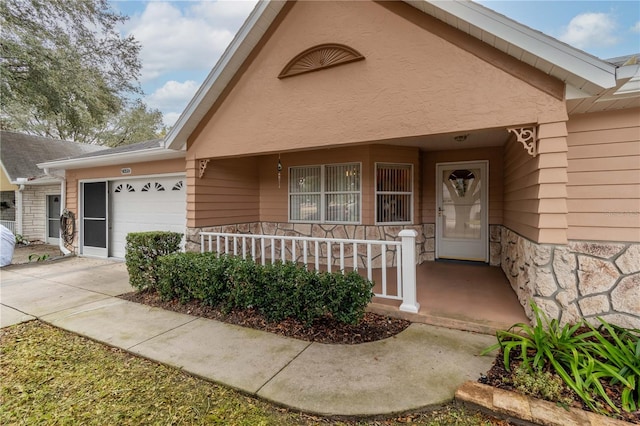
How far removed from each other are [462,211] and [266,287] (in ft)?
17.0

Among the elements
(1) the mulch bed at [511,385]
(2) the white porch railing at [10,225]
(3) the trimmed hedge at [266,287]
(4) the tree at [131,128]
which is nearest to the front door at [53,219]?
(2) the white porch railing at [10,225]

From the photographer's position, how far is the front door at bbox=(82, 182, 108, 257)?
8.81 metres

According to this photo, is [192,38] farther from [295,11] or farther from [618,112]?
[618,112]

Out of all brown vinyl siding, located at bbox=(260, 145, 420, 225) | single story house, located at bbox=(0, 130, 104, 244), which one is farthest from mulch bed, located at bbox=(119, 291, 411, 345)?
Answer: single story house, located at bbox=(0, 130, 104, 244)

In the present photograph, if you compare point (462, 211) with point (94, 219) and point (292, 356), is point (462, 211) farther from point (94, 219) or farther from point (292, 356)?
point (94, 219)

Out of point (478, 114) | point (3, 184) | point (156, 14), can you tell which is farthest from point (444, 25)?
point (3, 184)

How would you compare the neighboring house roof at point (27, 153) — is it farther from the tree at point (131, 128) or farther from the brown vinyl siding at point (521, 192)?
the brown vinyl siding at point (521, 192)

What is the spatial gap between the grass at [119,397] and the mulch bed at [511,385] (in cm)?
41

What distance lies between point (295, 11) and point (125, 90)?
29.0ft

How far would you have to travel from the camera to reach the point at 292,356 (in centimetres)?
320

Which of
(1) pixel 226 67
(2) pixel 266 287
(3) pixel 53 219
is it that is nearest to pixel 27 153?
(3) pixel 53 219

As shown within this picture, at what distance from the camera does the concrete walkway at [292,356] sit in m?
2.53

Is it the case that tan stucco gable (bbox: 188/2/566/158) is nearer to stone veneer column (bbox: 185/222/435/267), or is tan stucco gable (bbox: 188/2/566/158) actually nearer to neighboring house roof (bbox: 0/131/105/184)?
stone veneer column (bbox: 185/222/435/267)

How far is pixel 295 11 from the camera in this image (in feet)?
15.9
